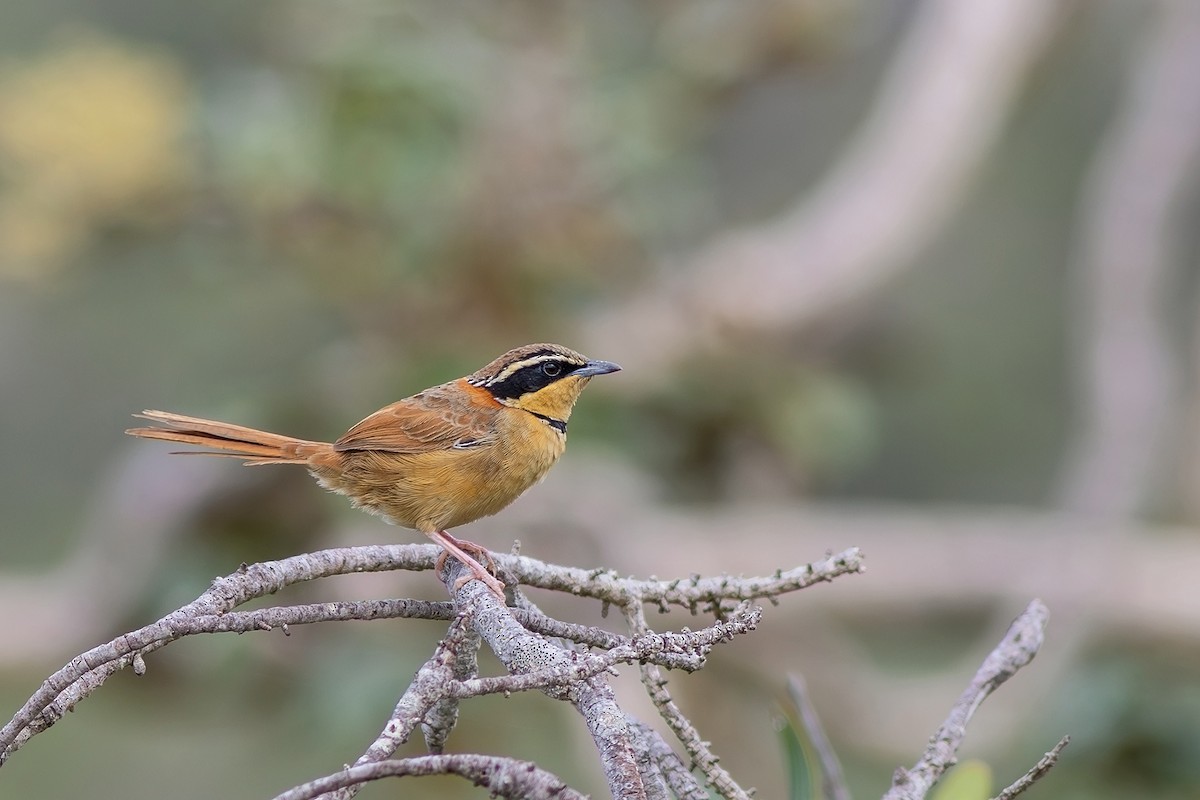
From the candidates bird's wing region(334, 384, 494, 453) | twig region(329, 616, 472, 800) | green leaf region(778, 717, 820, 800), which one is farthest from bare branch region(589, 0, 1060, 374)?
twig region(329, 616, 472, 800)

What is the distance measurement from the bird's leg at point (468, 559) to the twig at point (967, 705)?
60 cm

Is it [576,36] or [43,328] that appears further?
[43,328]

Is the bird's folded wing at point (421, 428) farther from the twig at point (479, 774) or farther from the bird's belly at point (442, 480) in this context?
the twig at point (479, 774)

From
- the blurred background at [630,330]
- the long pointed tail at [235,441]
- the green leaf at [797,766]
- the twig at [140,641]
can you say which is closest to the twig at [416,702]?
the twig at [140,641]

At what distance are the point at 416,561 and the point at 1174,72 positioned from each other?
21.1ft

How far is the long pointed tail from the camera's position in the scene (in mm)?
2791

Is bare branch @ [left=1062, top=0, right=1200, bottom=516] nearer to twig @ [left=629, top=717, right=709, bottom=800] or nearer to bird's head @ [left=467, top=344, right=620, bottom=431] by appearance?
bird's head @ [left=467, top=344, right=620, bottom=431]

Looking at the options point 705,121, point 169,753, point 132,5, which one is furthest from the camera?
point 132,5

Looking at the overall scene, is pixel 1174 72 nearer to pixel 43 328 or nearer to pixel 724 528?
pixel 724 528

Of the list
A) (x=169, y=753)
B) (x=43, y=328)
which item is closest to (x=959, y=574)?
(x=169, y=753)

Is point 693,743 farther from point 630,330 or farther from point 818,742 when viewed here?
point 630,330

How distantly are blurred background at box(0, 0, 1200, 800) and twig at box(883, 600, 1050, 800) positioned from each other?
11.2 ft

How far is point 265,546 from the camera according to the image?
6039 mm

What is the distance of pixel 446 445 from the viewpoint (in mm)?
3031
